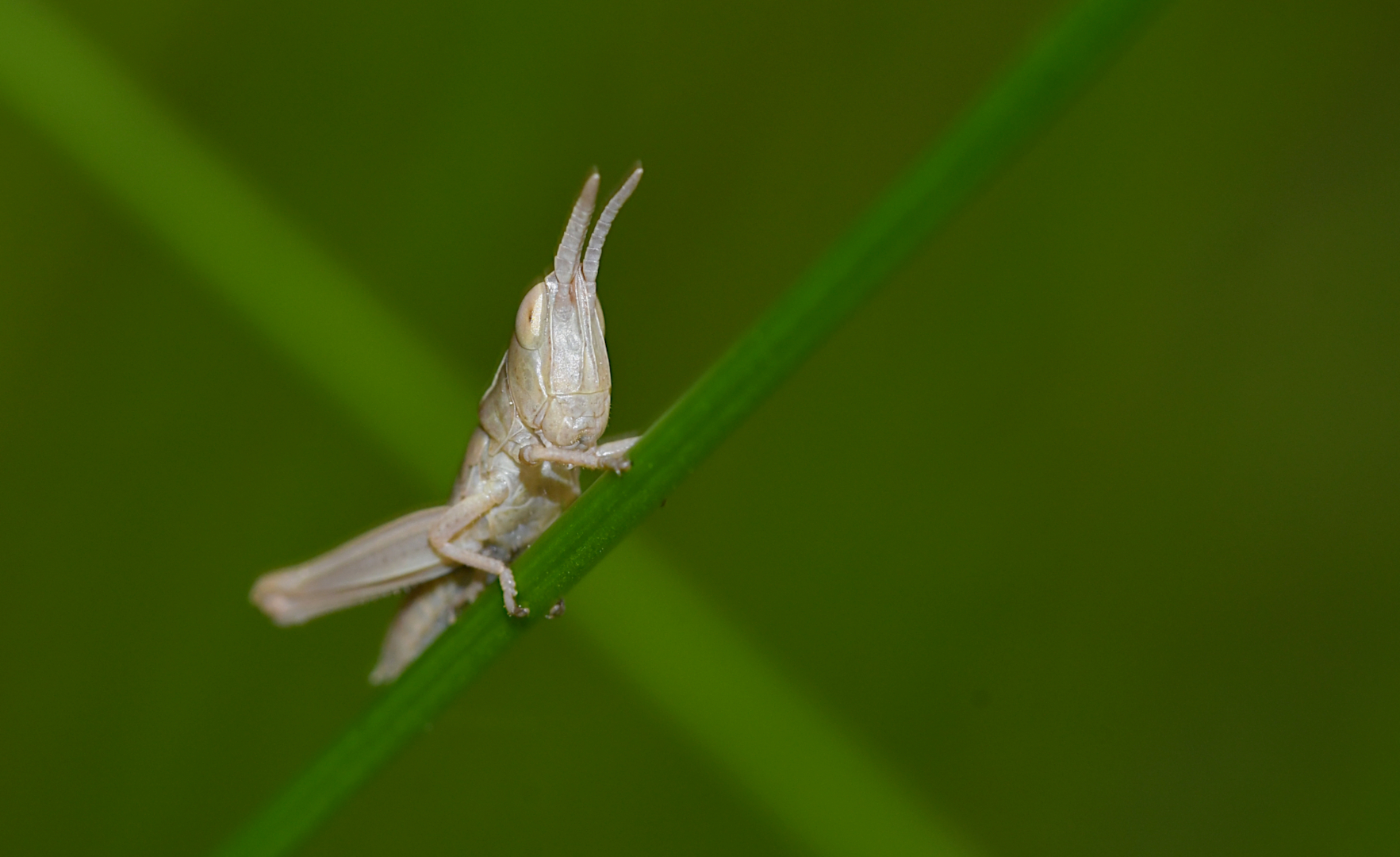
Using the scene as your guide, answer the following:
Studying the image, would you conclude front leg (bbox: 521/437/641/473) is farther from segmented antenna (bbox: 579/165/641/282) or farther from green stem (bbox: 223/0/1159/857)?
segmented antenna (bbox: 579/165/641/282)

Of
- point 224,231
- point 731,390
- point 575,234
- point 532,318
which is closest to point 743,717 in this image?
point 532,318

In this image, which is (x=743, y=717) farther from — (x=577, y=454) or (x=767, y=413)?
(x=767, y=413)

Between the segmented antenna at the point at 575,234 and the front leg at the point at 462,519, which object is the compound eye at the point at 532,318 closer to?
the segmented antenna at the point at 575,234

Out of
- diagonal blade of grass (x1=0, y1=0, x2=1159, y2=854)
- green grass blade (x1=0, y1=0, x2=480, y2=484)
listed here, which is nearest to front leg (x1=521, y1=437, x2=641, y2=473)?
diagonal blade of grass (x1=0, y1=0, x2=1159, y2=854)

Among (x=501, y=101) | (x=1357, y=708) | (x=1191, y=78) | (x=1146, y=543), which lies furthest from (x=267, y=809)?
(x=1191, y=78)

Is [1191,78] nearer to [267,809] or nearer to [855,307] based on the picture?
[855,307]

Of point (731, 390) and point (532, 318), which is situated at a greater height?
point (532, 318)
